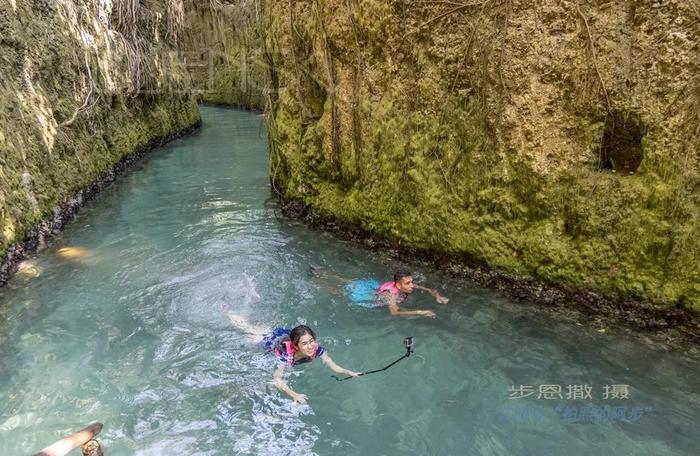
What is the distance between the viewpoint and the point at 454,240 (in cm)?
682

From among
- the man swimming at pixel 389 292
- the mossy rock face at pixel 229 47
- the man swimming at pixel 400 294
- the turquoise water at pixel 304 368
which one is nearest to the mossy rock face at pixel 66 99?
the turquoise water at pixel 304 368

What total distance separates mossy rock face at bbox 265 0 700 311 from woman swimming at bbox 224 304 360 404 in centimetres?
257

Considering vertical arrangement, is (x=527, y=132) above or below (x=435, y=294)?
above

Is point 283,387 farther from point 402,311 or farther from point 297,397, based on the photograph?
point 402,311

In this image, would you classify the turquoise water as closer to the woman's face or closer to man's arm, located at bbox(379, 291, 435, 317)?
man's arm, located at bbox(379, 291, 435, 317)

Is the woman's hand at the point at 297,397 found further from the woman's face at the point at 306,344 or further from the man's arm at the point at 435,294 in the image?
the man's arm at the point at 435,294

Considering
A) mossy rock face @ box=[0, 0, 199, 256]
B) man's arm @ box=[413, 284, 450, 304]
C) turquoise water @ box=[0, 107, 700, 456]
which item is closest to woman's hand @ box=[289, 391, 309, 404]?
turquoise water @ box=[0, 107, 700, 456]

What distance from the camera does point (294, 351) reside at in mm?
5066

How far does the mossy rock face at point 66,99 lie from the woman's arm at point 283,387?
4758 mm

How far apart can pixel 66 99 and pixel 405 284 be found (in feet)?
28.6

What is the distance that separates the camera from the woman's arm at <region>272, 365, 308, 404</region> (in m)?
4.59

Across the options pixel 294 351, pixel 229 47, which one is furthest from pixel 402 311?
pixel 229 47

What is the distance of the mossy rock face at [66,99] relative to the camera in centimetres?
813

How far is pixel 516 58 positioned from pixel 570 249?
7.45 feet
